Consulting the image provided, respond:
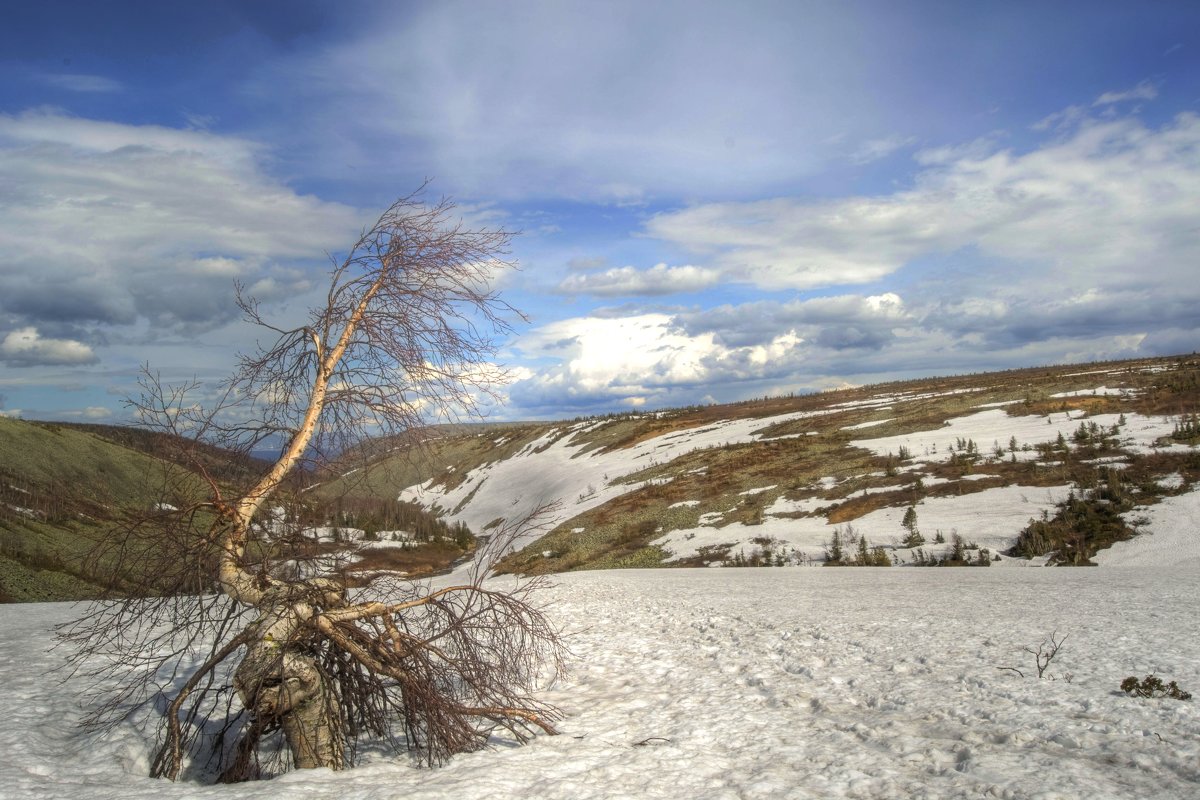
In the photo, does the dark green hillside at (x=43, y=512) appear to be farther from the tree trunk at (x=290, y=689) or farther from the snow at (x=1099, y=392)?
the snow at (x=1099, y=392)

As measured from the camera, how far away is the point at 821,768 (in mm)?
6441

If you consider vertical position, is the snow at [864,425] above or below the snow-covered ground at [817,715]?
above

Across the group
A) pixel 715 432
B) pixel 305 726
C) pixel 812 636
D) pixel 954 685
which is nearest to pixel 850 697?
pixel 954 685

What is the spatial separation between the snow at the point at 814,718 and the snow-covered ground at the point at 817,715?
0.03 metres

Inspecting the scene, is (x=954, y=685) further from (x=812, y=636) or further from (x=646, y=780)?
(x=646, y=780)

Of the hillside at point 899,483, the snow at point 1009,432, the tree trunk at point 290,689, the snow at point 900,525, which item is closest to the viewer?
the tree trunk at point 290,689

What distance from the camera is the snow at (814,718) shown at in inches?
237

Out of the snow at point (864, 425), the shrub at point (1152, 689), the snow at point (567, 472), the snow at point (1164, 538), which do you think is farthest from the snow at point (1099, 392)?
the shrub at point (1152, 689)

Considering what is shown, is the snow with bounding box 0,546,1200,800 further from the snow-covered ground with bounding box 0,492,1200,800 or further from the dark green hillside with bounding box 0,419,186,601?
the dark green hillside with bounding box 0,419,186,601

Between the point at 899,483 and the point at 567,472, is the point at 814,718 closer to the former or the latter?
the point at 899,483

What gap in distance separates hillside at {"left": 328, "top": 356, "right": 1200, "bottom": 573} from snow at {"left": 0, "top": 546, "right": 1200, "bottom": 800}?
2.88 metres

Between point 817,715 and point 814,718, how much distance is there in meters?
0.12

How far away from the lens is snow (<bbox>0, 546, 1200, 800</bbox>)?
6.02 metres

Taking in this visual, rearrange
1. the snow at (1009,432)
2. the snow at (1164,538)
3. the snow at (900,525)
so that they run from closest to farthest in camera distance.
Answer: the snow at (1164,538) → the snow at (900,525) → the snow at (1009,432)
